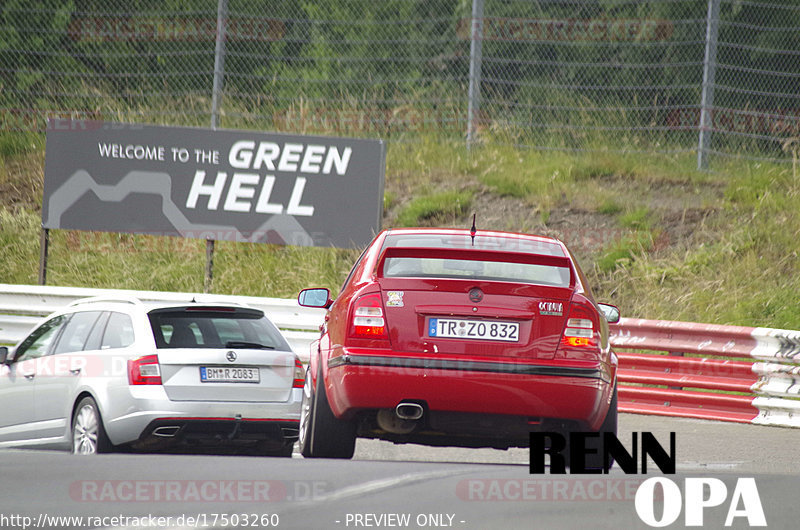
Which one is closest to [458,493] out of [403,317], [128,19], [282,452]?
[403,317]

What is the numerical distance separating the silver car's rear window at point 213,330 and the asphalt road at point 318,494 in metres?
0.99

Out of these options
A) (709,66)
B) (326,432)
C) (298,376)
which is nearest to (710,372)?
(298,376)

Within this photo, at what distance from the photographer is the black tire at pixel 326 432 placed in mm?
7137

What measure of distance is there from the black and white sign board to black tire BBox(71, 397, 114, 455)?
8.73 m

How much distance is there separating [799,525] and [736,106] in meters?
14.3

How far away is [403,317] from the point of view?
672cm

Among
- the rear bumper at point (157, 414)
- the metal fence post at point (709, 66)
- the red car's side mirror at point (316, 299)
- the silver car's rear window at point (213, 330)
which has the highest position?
the metal fence post at point (709, 66)

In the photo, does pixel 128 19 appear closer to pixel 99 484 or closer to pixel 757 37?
pixel 757 37

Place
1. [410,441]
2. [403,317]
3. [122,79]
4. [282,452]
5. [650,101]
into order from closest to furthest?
[403,317] → [410,441] → [282,452] → [650,101] → [122,79]

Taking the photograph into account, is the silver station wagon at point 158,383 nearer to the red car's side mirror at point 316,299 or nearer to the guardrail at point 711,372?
the red car's side mirror at point 316,299

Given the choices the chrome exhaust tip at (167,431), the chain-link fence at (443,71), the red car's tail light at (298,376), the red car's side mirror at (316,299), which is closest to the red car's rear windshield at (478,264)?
the red car's side mirror at (316,299)

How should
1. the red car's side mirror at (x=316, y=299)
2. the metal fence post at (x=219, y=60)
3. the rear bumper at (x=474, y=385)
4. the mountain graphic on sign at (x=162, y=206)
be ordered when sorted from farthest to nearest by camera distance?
1. the metal fence post at (x=219, y=60)
2. the mountain graphic on sign at (x=162, y=206)
3. the red car's side mirror at (x=316, y=299)
4. the rear bumper at (x=474, y=385)

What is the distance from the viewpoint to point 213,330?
8.61 m

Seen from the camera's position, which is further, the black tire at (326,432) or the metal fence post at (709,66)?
the metal fence post at (709,66)
